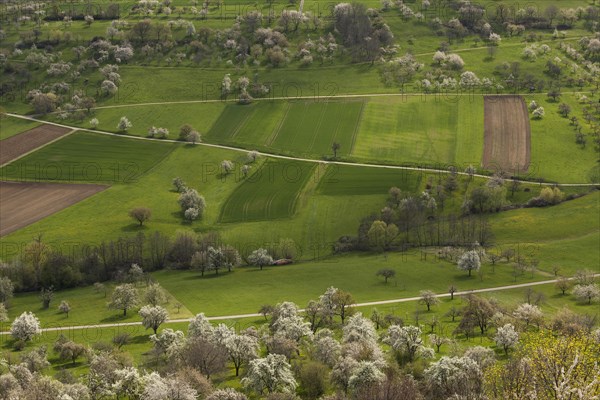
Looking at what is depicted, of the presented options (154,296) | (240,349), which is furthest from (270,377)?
(154,296)

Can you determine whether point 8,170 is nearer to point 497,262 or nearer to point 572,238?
point 497,262

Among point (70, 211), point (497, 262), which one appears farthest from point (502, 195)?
point (70, 211)

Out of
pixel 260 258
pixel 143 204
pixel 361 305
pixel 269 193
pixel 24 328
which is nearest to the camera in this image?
pixel 24 328

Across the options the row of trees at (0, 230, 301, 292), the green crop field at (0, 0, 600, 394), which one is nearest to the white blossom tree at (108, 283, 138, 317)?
the green crop field at (0, 0, 600, 394)

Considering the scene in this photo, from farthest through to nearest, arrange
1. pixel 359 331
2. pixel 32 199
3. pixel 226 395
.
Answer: pixel 32 199
pixel 359 331
pixel 226 395

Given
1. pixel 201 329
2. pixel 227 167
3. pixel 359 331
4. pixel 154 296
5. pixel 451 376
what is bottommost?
pixel 154 296

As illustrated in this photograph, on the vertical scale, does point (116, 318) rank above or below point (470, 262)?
below

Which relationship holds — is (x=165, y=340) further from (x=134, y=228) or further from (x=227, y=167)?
(x=227, y=167)
